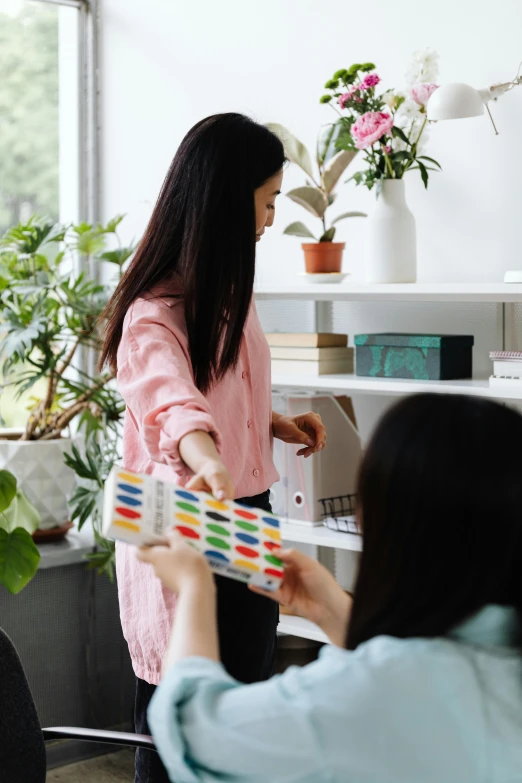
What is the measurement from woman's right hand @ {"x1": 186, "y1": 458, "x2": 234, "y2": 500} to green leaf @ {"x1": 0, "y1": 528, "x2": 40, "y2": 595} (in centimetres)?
138

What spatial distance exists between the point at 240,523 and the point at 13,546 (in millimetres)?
1532

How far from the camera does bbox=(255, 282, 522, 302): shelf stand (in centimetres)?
205

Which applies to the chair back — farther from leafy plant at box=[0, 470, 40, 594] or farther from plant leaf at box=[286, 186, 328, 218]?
plant leaf at box=[286, 186, 328, 218]

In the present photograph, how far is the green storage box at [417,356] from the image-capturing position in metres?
2.21

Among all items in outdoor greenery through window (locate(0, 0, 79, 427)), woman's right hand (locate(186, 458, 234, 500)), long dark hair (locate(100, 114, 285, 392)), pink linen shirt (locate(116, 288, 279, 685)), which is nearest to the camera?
woman's right hand (locate(186, 458, 234, 500))

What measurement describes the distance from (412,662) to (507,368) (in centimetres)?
134

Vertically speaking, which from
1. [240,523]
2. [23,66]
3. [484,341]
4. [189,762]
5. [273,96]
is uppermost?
[23,66]

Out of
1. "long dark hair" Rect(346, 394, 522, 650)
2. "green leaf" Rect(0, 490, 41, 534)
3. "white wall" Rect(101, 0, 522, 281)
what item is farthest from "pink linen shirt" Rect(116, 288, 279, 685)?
"green leaf" Rect(0, 490, 41, 534)

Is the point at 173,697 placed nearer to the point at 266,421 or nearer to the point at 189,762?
the point at 189,762

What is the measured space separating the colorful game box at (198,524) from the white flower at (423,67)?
149cm

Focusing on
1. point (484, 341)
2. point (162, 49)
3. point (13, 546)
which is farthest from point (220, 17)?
point (13, 546)

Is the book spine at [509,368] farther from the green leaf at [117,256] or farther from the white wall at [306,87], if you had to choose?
the green leaf at [117,256]

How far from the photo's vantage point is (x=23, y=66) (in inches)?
129

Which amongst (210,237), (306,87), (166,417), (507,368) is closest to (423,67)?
(306,87)
